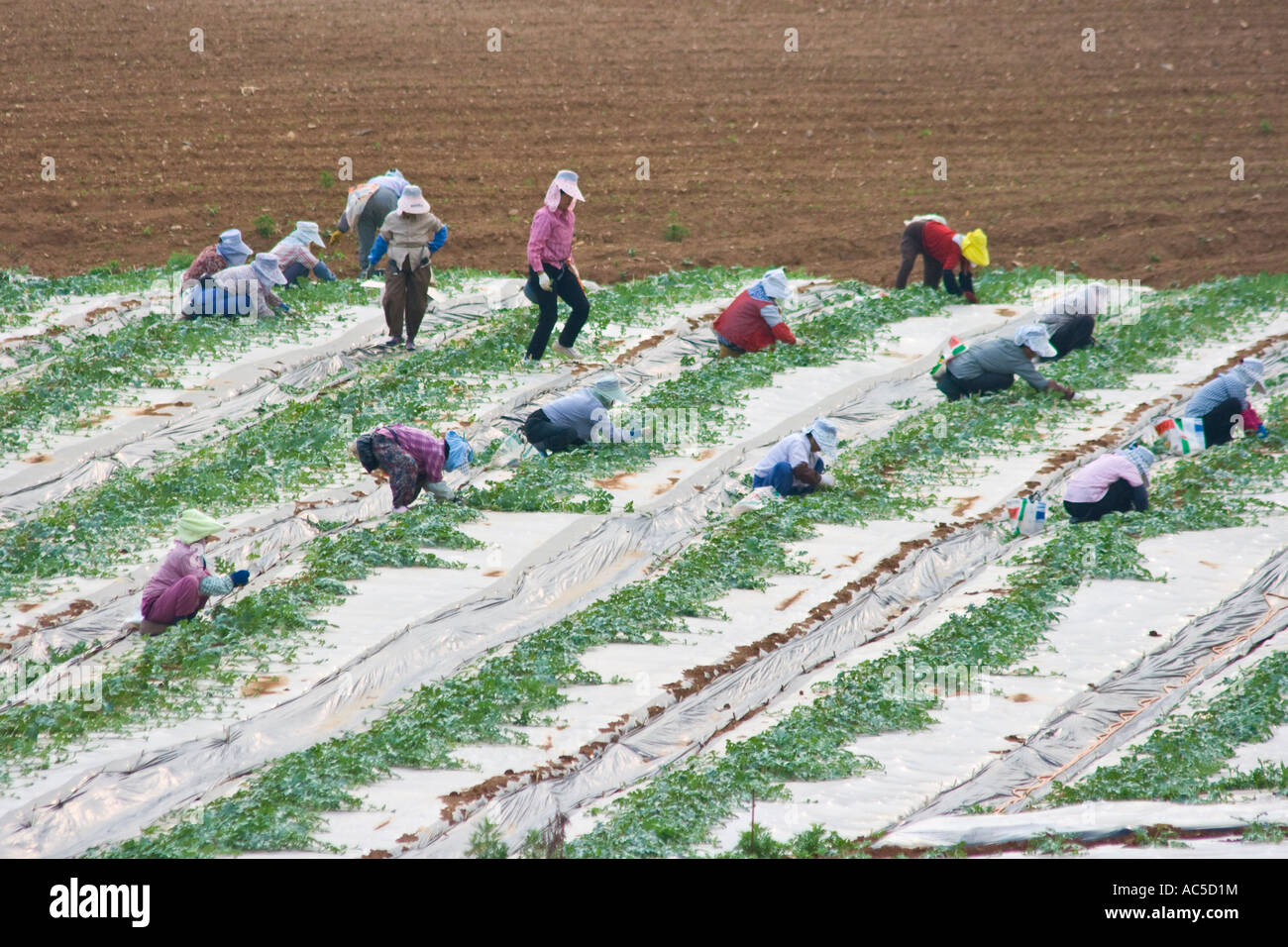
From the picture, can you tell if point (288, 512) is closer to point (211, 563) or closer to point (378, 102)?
point (211, 563)

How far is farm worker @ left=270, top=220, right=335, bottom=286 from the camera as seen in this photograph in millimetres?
14992

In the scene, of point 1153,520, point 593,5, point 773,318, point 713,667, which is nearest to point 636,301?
point 773,318

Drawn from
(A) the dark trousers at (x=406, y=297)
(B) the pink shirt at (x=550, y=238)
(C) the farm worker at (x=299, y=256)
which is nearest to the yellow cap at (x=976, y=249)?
(B) the pink shirt at (x=550, y=238)

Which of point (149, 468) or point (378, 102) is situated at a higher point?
point (378, 102)

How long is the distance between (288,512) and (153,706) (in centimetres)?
296

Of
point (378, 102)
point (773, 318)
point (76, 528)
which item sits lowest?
point (76, 528)

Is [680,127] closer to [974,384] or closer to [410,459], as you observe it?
[974,384]

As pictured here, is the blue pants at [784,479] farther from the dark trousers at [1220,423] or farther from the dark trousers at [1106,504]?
the dark trousers at [1220,423]

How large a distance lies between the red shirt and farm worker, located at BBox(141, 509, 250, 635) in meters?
9.06

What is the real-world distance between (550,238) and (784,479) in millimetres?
3553

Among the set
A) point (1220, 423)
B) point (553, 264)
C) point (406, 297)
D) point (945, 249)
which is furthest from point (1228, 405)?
point (406, 297)

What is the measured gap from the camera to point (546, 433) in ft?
35.6

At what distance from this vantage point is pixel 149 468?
10.7 m

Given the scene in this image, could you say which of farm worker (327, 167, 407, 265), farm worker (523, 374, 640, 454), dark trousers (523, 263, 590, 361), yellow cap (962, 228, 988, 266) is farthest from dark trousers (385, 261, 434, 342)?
yellow cap (962, 228, 988, 266)
